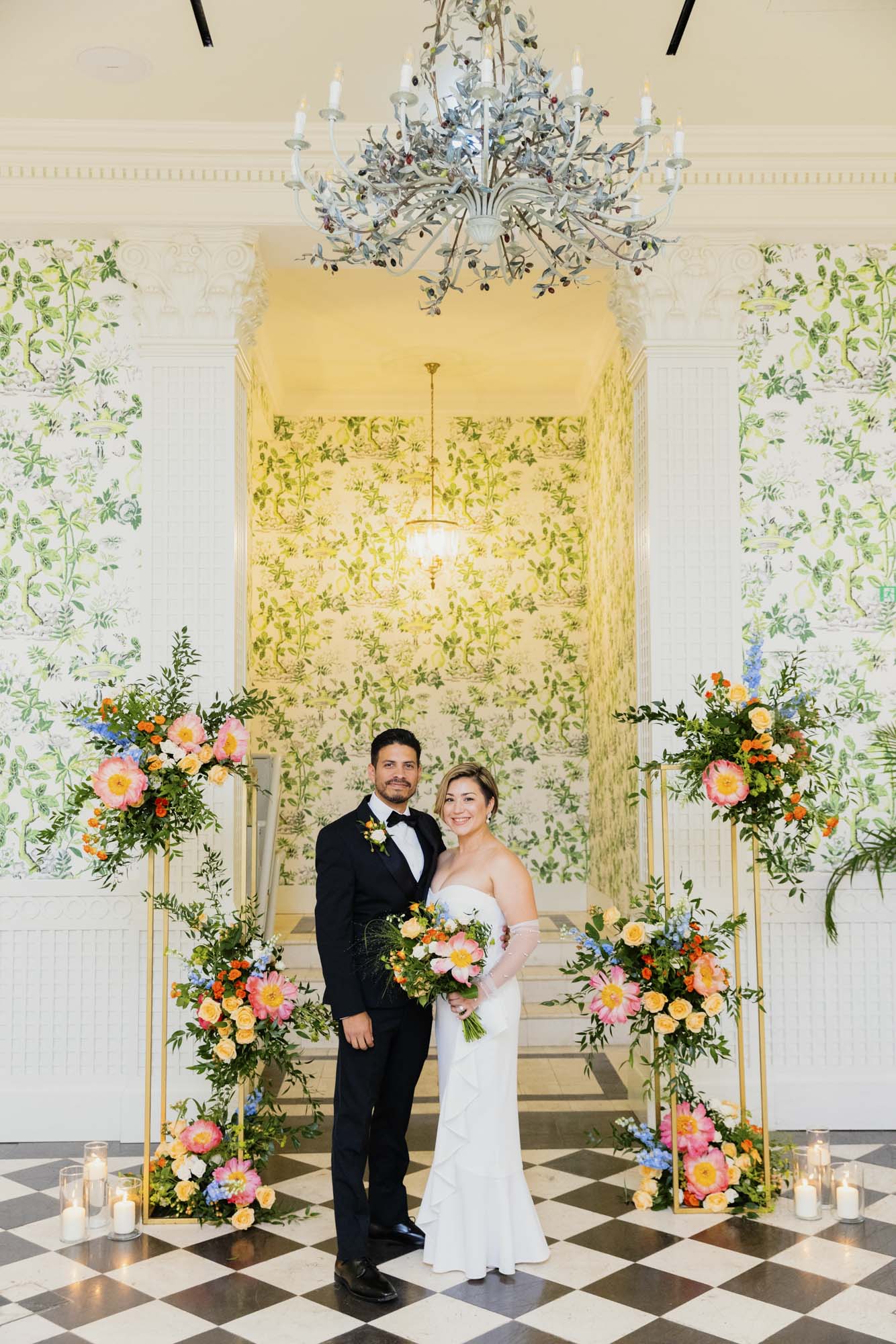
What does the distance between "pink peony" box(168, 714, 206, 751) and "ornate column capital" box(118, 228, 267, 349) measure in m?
1.88

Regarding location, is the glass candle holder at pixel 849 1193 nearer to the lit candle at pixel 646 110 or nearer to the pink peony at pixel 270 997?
the pink peony at pixel 270 997

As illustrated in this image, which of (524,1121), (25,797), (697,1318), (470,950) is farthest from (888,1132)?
(25,797)

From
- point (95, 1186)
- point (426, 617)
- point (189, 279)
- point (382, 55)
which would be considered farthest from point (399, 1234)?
point (426, 617)

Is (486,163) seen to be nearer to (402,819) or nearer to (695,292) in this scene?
(402,819)

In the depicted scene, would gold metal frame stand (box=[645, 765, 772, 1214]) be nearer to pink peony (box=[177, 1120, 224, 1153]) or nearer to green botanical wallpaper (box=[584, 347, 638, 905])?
pink peony (box=[177, 1120, 224, 1153])

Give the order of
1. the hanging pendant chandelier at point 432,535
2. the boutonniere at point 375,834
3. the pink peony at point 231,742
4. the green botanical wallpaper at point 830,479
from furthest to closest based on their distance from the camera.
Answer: the hanging pendant chandelier at point 432,535 < the green botanical wallpaper at point 830,479 < the pink peony at point 231,742 < the boutonniere at point 375,834

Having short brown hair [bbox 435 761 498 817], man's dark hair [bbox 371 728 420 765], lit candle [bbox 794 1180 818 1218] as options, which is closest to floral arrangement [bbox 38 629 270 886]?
man's dark hair [bbox 371 728 420 765]

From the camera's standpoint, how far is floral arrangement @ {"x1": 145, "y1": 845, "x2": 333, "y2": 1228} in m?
3.92

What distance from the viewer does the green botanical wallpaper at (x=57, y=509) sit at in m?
4.98

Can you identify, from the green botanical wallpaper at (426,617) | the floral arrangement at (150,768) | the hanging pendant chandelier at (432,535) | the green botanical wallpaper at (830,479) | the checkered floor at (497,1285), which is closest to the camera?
the checkered floor at (497,1285)

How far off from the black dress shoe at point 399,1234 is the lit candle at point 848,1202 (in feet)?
A: 4.57

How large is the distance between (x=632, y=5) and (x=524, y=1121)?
4383mm

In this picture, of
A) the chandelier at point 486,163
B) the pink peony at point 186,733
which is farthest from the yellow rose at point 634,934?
the chandelier at point 486,163

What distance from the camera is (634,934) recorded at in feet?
13.0
